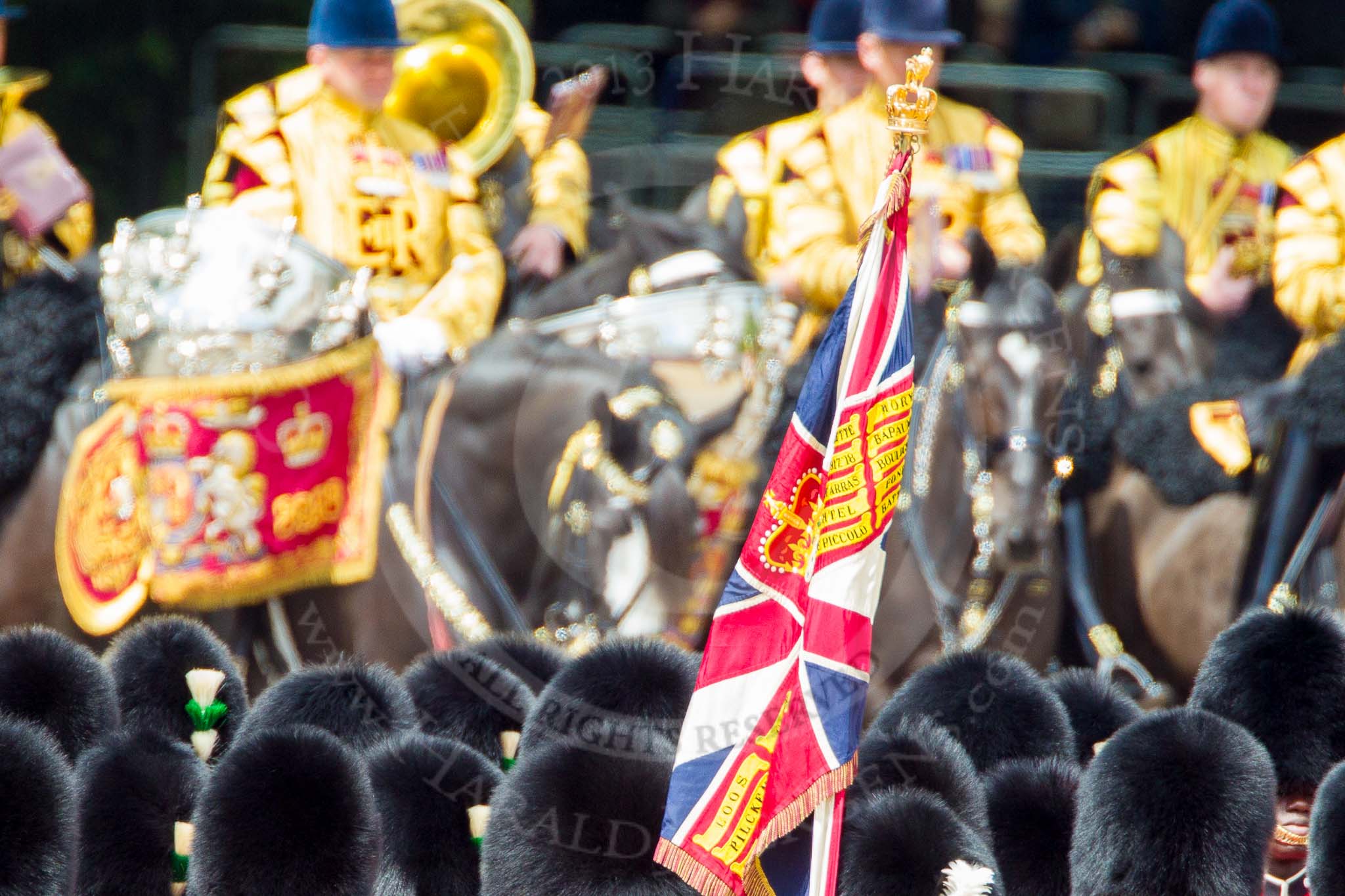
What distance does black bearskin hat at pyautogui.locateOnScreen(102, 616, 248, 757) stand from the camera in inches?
165

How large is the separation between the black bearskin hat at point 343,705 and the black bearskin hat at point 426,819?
11.3 inches

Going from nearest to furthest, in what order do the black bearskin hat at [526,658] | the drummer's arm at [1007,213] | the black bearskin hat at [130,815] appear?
the black bearskin hat at [130,815]
the black bearskin hat at [526,658]
the drummer's arm at [1007,213]

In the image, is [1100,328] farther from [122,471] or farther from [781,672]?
[781,672]

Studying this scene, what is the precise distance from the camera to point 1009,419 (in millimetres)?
5973

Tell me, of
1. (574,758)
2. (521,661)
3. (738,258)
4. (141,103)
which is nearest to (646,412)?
(738,258)

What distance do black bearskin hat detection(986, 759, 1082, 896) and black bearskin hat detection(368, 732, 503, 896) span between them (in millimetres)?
768

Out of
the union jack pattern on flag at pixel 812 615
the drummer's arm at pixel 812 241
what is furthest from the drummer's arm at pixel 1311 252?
the union jack pattern on flag at pixel 812 615

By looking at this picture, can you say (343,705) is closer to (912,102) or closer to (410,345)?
(912,102)

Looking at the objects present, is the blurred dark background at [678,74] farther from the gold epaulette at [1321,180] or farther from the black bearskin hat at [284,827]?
the black bearskin hat at [284,827]

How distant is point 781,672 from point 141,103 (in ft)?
18.8

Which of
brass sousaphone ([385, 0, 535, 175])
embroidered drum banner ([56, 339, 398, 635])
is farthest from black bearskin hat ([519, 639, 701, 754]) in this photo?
brass sousaphone ([385, 0, 535, 175])

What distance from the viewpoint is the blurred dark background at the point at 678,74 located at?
7246 millimetres

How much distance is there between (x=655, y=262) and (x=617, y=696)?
2902mm

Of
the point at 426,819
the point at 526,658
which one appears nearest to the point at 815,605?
the point at 426,819
